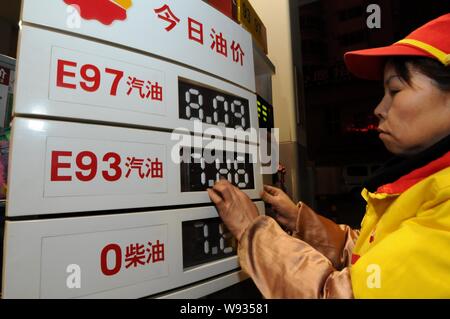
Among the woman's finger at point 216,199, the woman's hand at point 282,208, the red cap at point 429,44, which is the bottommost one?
the woman's hand at point 282,208

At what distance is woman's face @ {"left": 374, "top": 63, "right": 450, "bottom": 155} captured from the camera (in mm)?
682

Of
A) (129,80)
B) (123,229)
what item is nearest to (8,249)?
(123,229)

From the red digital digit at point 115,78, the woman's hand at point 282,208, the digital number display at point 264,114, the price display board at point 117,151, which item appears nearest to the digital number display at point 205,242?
the price display board at point 117,151

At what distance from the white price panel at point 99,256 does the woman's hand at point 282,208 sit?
14.6 inches

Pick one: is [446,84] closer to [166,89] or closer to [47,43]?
[166,89]

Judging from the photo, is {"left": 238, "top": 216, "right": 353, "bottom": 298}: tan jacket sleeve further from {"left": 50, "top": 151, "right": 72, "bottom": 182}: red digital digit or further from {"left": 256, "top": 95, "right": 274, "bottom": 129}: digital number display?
{"left": 256, "top": 95, "right": 274, "bottom": 129}: digital number display

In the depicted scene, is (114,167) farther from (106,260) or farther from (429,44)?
(429,44)

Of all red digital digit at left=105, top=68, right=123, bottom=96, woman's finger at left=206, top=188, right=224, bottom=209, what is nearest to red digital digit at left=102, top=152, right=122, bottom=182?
red digital digit at left=105, top=68, right=123, bottom=96

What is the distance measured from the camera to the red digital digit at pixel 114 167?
68 cm

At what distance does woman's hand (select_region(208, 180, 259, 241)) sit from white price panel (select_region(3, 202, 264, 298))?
68 millimetres

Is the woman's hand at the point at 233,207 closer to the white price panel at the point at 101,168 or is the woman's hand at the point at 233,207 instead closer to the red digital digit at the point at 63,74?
the white price panel at the point at 101,168

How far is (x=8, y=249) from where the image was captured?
548 mm

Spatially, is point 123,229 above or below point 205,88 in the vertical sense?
below
